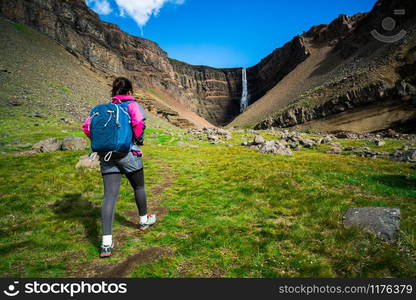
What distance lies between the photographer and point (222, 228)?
5.10 meters

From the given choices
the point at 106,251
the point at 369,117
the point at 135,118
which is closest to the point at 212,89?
the point at 369,117

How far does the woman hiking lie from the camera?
4.25 meters

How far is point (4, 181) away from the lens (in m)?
8.48

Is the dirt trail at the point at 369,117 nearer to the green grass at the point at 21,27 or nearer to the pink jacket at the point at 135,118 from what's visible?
the pink jacket at the point at 135,118

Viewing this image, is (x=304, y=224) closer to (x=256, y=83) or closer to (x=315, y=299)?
(x=315, y=299)

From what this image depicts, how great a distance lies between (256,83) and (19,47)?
15872cm

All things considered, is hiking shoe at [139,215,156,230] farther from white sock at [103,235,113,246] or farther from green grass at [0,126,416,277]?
white sock at [103,235,113,246]

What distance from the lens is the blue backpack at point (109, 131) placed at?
4.23 meters

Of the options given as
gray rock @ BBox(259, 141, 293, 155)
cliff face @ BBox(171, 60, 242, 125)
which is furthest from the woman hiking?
cliff face @ BBox(171, 60, 242, 125)

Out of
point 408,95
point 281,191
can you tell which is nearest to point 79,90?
point 281,191

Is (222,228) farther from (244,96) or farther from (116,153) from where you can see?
(244,96)

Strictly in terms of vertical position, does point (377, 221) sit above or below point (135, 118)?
below

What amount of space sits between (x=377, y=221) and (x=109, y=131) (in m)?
6.38

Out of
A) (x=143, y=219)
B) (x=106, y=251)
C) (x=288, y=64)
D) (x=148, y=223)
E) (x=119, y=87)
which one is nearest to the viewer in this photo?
(x=106, y=251)
